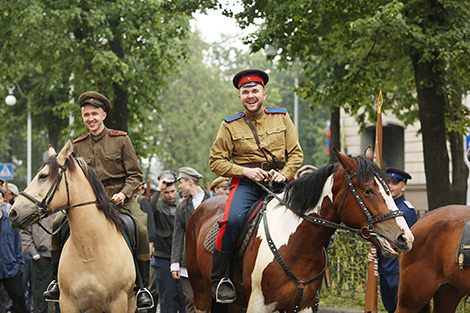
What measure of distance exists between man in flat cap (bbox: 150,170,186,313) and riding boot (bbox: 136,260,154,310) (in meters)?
3.53

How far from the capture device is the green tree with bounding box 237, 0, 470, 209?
14.4m

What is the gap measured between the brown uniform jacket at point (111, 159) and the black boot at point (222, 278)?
1.54m

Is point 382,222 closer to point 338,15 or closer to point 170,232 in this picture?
point 170,232

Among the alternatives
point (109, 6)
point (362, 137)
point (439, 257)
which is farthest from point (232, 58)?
point (439, 257)

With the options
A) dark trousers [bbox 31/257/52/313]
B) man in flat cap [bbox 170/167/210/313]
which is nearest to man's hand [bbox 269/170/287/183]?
man in flat cap [bbox 170/167/210/313]

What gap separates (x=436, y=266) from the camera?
818 cm

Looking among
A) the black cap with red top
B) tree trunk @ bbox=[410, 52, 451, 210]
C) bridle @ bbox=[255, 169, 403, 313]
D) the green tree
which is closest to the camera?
bridle @ bbox=[255, 169, 403, 313]

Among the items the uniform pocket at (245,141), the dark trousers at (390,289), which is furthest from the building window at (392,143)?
the uniform pocket at (245,141)

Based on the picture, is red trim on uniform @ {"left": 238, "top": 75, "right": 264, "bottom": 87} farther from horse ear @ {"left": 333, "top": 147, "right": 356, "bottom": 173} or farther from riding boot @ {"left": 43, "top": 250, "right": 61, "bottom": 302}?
riding boot @ {"left": 43, "top": 250, "right": 61, "bottom": 302}

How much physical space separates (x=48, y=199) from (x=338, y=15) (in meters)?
10.9

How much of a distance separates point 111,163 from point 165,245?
13.8 feet

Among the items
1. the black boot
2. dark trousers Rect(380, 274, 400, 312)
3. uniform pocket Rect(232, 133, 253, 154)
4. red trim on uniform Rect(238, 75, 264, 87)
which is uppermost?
red trim on uniform Rect(238, 75, 264, 87)

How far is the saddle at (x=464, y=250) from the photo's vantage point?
25.6ft

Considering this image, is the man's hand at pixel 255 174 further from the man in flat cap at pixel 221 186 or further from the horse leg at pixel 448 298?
the man in flat cap at pixel 221 186
